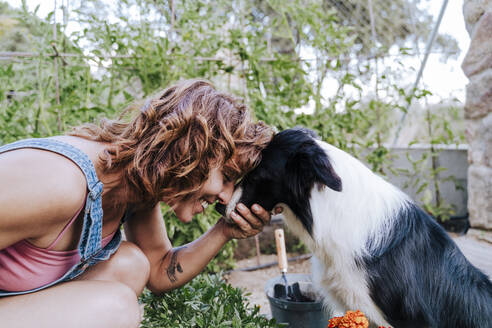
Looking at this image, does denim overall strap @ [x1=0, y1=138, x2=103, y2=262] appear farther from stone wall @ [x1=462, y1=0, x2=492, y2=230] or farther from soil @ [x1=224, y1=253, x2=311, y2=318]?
stone wall @ [x1=462, y1=0, x2=492, y2=230]

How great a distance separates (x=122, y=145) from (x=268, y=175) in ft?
2.35

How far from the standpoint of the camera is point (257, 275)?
11.4 feet

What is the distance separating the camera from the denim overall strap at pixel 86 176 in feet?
4.05

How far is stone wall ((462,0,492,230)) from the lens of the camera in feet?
9.21

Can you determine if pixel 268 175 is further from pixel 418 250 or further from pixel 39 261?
pixel 39 261

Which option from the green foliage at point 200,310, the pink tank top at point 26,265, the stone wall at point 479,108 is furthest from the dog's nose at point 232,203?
the stone wall at point 479,108

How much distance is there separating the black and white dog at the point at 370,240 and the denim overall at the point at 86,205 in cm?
63

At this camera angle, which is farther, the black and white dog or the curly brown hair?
the black and white dog

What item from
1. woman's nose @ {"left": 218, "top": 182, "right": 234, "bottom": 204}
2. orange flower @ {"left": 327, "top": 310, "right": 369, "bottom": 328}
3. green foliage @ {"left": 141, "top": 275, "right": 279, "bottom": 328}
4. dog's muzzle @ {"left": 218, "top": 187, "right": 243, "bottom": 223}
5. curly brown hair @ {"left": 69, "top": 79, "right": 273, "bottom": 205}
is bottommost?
green foliage @ {"left": 141, "top": 275, "right": 279, "bottom": 328}

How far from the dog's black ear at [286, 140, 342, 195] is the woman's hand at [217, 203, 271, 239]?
8.5 inches

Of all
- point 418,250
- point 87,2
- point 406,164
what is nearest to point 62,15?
point 87,2

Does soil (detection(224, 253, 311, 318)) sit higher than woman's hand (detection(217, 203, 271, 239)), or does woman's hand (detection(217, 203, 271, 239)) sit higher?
woman's hand (detection(217, 203, 271, 239))

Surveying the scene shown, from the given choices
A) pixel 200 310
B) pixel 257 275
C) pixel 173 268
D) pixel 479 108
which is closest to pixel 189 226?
pixel 257 275

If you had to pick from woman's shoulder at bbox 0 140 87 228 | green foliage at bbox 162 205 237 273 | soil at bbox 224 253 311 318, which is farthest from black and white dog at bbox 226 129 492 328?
soil at bbox 224 253 311 318
